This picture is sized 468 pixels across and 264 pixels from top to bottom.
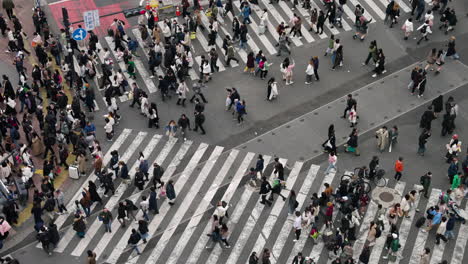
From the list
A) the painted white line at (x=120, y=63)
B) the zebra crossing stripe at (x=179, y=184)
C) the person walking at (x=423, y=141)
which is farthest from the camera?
the painted white line at (x=120, y=63)

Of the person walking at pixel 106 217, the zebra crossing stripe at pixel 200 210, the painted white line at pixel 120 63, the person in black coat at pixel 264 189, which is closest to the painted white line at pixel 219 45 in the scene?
the painted white line at pixel 120 63

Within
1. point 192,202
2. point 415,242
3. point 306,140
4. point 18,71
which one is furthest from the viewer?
point 18,71

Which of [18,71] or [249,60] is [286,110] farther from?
[18,71]

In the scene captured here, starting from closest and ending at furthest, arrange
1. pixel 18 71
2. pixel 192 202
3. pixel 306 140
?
1. pixel 192 202
2. pixel 306 140
3. pixel 18 71

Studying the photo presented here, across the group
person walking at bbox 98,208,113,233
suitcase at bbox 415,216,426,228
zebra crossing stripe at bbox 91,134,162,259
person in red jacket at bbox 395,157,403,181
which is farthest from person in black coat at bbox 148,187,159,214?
suitcase at bbox 415,216,426,228

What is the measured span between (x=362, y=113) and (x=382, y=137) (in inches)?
Result: 124

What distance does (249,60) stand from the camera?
40.2 m

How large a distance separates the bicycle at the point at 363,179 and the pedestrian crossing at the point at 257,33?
10865 mm

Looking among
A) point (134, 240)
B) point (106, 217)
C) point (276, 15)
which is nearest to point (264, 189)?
point (134, 240)

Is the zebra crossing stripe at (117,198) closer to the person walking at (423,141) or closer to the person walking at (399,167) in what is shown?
the person walking at (399,167)

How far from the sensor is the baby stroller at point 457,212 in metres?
31.8

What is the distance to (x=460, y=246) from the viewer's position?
30.9 m

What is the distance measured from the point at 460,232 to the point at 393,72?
11932 mm

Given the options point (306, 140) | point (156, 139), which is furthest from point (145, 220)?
point (306, 140)
